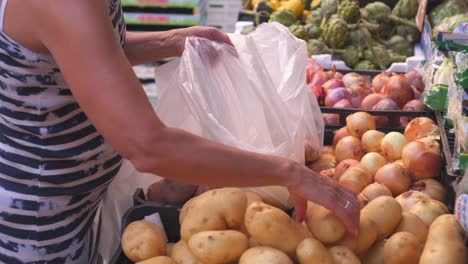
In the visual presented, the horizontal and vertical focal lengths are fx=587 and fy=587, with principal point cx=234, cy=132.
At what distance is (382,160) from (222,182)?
3.18 feet

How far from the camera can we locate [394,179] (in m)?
1.81

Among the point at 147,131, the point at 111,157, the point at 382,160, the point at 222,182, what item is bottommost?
the point at 382,160

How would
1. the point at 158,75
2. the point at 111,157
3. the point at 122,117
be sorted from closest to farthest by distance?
the point at 122,117 < the point at 111,157 < the point at 158,75

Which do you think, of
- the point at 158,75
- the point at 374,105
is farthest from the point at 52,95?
the point at 374,105

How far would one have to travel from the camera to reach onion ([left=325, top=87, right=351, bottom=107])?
2.47m

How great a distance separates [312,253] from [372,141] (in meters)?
0.92

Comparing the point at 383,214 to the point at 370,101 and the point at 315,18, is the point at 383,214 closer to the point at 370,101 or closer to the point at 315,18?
the point at 370,101

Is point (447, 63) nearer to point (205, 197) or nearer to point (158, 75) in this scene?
point (158, 75)

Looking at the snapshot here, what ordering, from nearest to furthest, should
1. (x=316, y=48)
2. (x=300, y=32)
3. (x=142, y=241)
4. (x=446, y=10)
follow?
(x=142, y=241), (x=446, y=10), (x=316, y=48), (x=300, y=32)

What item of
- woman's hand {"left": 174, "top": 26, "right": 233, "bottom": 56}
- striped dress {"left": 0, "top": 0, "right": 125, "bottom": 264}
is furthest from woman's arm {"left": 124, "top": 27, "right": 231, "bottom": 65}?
striped dress {"left": 0, "top": 0, "right": 125, "bottom": 264}

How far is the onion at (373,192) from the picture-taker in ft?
5.38

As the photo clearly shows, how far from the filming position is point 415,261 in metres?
1.34

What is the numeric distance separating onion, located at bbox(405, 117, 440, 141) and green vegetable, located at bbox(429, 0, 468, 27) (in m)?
1.39

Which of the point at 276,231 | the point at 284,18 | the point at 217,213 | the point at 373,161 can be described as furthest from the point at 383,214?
the point at 284,18
